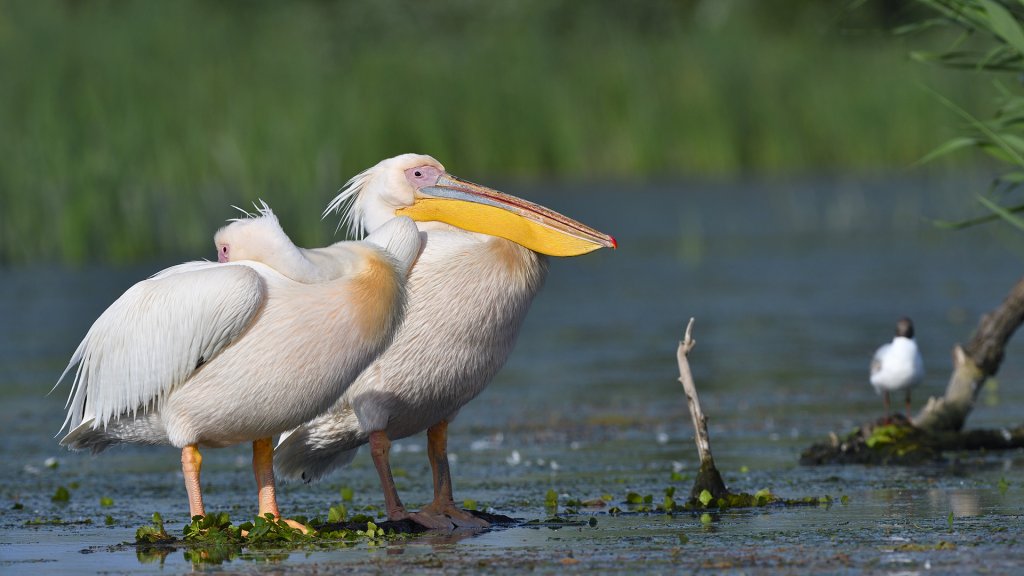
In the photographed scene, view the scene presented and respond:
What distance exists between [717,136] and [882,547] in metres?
18.0

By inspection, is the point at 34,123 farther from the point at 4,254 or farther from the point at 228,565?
the point at 228,565

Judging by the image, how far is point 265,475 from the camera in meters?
5.70

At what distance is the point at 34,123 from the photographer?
565 inches

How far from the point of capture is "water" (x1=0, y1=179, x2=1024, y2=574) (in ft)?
16.3

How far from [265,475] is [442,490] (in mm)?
596

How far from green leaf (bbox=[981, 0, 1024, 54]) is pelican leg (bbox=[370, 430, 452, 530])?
256cm

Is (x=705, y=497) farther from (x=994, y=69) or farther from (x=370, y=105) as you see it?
(x=370, y=105)

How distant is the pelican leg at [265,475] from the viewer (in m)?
5.64

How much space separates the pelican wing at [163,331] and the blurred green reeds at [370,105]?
8.78 m

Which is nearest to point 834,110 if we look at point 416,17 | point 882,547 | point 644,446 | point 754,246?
point 754,246

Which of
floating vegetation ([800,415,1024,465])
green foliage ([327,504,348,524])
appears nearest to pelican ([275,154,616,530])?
green foliage ([327,504,348,524])

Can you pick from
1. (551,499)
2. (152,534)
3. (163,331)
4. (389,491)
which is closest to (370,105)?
(551,499)

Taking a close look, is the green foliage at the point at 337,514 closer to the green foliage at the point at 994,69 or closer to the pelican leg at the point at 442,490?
the pelican leg at the point at 442,490

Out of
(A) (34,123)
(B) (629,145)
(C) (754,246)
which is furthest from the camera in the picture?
(B) (629,145)
